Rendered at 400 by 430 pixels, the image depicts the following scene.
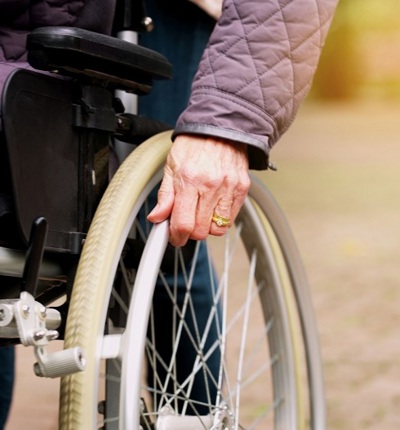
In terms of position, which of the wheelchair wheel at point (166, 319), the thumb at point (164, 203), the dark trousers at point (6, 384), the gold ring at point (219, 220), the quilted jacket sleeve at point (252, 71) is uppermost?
the quilted jacket sleeve at point (252, 71)

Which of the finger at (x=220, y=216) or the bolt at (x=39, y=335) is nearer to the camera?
the bolt at (x=39, y=335)

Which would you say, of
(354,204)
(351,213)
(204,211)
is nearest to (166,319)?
(204,211)

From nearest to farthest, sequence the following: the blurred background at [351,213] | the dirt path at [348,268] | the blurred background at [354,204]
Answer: the dirt path at [348,268] → the blurred background at [351,213] → the blurred background at [354,204]

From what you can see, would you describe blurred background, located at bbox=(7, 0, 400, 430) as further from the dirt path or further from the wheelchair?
the wheelchair

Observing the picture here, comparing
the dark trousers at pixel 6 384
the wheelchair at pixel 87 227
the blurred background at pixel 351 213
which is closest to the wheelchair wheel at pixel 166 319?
the wheelchair at pixel 87 227

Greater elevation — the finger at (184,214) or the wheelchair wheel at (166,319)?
the finger at (184,214)

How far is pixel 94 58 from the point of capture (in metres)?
1.39

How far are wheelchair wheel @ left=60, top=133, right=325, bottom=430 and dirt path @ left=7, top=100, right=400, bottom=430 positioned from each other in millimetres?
1113

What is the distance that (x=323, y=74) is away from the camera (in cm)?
1574

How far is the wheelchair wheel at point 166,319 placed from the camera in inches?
51.0

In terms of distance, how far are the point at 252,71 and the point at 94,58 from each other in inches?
9.0

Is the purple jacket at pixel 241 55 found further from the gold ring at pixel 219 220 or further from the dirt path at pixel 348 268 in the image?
the dirt path at pixel 348 268

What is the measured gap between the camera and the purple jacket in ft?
4.73

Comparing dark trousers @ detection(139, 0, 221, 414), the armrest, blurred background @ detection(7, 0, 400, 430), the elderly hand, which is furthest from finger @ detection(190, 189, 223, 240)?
blurred background @ detection(7, 0, 400, 430)
